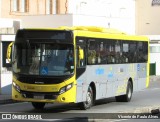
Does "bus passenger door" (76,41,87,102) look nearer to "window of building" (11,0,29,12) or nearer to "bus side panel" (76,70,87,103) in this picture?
"bus side panel" (76,70,87,103)

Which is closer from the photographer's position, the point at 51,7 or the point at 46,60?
the point at 46,60

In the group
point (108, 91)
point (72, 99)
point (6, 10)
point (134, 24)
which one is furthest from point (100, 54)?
point (134, 24)

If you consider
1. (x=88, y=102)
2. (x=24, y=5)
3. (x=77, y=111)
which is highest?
(x=24, y=5)

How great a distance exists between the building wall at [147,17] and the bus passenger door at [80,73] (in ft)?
162

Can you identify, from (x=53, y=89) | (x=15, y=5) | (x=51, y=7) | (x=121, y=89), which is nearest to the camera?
Answer: (x=53, y=89)

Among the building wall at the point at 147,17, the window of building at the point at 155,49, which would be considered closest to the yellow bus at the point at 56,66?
the window of building at the point at 155,49

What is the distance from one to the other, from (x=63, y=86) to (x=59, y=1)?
3487 cm

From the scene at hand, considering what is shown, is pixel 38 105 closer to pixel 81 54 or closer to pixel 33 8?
pixel 81 54

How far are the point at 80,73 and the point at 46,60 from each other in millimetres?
1371

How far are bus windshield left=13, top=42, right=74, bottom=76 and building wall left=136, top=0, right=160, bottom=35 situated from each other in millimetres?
50223

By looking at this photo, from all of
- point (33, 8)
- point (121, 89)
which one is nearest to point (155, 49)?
point (33, 8)

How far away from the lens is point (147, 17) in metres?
69.6

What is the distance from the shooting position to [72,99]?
62.3 feet

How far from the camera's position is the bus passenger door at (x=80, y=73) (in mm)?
19359
